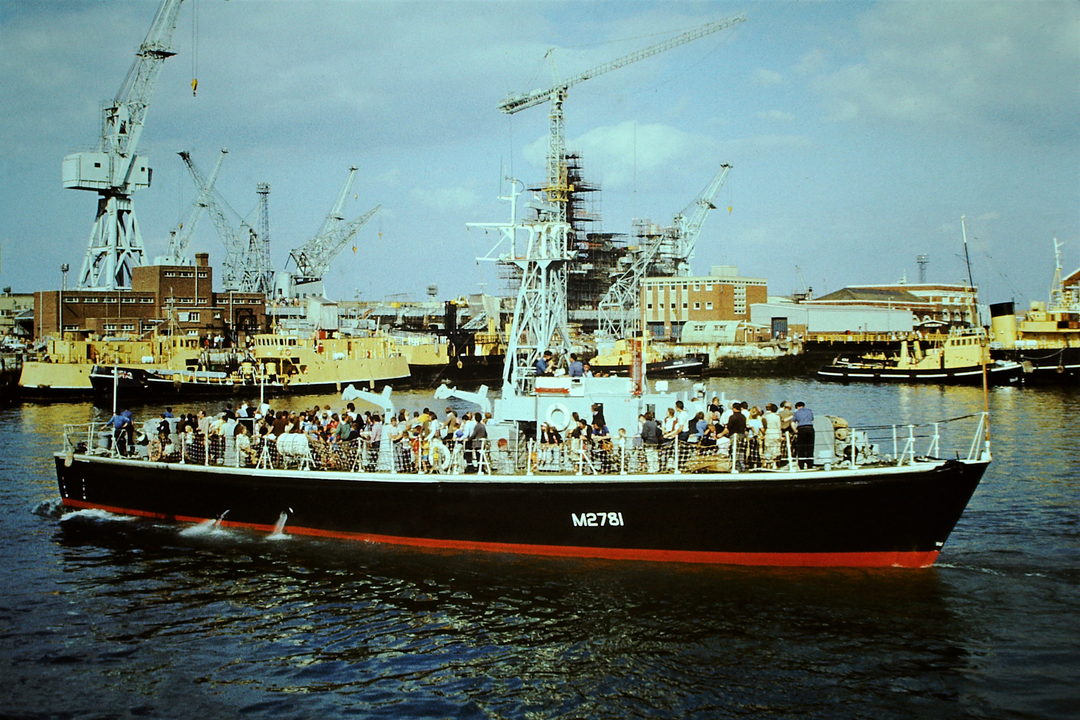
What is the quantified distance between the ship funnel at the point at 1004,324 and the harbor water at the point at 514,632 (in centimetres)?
6878

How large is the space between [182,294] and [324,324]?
886 inches

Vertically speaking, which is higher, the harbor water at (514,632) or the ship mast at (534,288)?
the ship mast at (534,288)

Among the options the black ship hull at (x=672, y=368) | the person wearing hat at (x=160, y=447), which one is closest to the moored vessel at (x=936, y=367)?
the black ship hull at (x=672, y=368)

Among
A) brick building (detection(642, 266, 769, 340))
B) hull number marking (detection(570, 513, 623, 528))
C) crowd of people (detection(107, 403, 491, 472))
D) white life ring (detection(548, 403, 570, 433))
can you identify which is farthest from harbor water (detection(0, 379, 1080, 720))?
brick building (detection(642, 266, 769, 340))

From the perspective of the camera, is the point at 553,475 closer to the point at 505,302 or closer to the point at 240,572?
the point at 240,572

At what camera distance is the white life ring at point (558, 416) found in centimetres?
1923

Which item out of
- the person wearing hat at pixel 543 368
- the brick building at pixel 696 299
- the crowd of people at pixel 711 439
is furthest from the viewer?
the brick building at pixel 696 299

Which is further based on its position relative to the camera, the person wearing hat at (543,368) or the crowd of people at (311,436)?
the person wearing hat at (543,368)

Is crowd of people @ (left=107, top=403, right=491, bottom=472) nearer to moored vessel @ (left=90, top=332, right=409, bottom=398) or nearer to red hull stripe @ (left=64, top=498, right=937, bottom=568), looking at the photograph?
red hull stripe @ (left=64, top=498, right=937, bottom=568)

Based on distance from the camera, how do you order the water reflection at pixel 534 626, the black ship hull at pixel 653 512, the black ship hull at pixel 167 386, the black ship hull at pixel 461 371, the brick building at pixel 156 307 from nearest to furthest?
1. the water reflection at pixel 534 626
2. the black ship hull at pixel 653 512
3. the black ship hull at pixel 167 386
4. the black ship hull at pixel 461 371
5. the brick building at pixel 156 307

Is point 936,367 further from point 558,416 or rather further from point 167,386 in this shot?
point 558,416

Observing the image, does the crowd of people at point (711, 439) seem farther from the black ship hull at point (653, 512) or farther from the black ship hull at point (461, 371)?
the black ship hull at point (461, 371)

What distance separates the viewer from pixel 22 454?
35.8 m

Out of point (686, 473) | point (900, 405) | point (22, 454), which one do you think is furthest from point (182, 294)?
point (686, 473)
